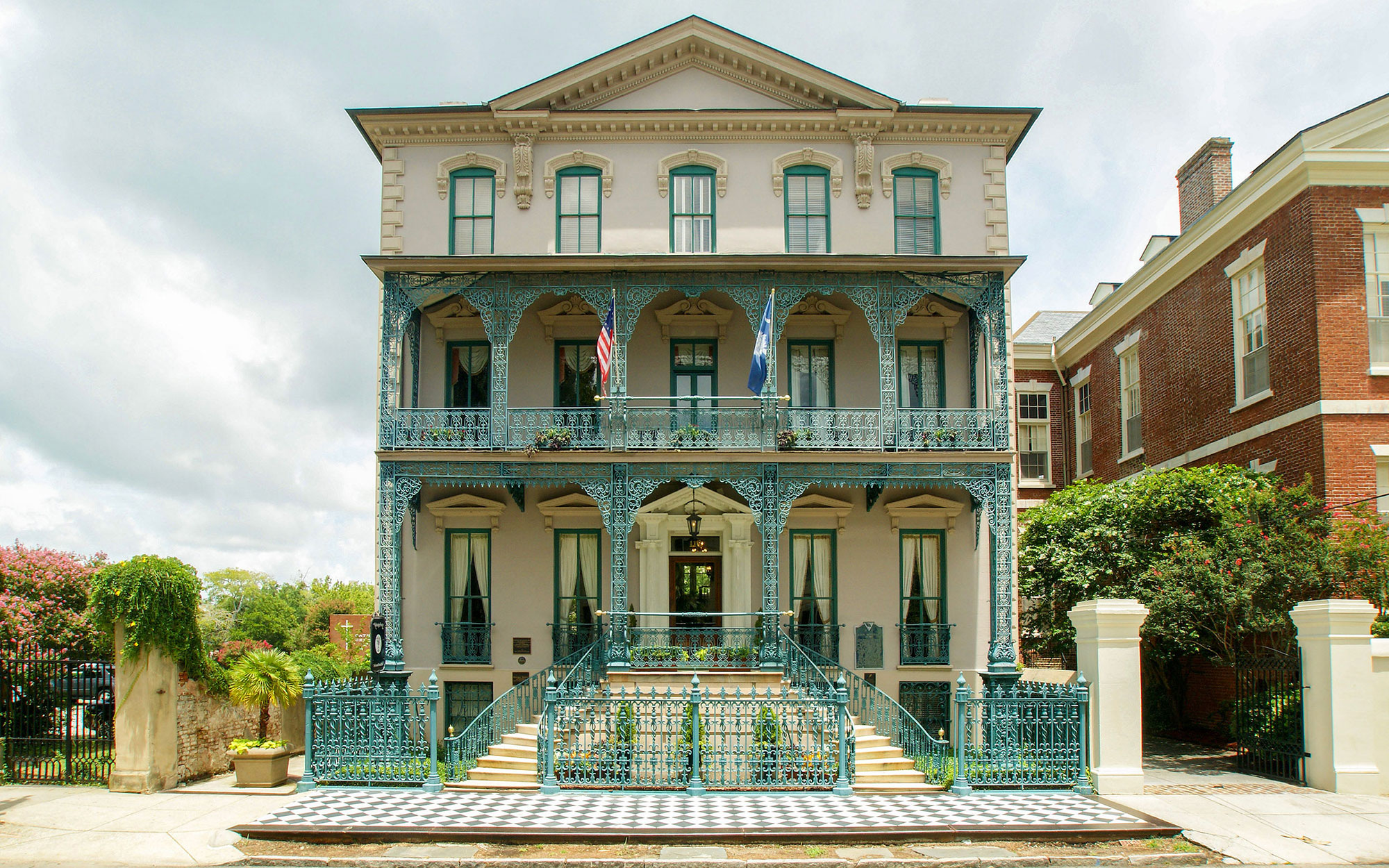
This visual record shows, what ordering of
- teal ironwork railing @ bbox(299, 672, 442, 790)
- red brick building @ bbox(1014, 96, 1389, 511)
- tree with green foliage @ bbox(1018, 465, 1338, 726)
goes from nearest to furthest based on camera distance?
1. teal ironwork railing @ bbox(299, 672, 442, 790)
2. tree with green foliage @ bbox(1018, 465, 1338, 726)
3. red brick building @ bbox(1014, 96, 1389, 511)

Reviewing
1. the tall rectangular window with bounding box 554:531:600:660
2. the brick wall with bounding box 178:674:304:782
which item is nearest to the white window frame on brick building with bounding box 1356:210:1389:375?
the tall rectangular window with bounding box 554:531:600:660

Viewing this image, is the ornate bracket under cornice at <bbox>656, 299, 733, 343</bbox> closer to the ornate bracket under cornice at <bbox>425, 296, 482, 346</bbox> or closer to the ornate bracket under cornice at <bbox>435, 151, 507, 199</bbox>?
the ornate bracket under cornice at <bbox>425, 296, 482, 346</bbox>

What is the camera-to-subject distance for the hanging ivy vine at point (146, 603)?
14680 mm

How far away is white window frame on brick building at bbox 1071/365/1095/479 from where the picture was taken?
2783 cm

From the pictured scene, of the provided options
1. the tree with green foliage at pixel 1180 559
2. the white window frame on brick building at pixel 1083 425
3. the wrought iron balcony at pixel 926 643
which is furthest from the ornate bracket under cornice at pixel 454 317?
the white window frame on brick building at pixel 1083 425

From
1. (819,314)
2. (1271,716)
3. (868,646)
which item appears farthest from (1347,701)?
(819,314)

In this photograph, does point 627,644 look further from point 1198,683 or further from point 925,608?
point 1198,683

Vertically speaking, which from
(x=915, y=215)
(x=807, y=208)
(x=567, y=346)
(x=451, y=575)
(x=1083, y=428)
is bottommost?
(x=451, y=575)

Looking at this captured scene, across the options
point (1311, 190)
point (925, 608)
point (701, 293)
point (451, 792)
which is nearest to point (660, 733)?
point (451, 792)

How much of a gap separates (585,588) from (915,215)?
1011 centimetres

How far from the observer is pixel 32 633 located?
17.5m

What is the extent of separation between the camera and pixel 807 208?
19.8 meters

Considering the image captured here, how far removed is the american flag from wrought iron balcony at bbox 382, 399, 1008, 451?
0.99 meters

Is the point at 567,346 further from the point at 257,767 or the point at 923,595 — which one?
the point at 257,767
